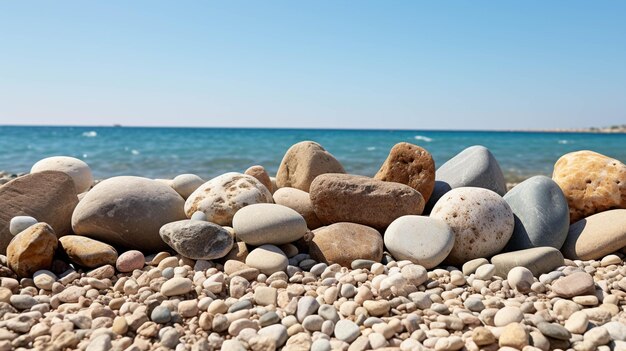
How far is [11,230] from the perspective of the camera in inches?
147

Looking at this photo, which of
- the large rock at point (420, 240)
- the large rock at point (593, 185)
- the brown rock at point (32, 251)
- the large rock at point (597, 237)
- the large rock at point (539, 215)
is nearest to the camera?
the brown rock at point (32, 251)

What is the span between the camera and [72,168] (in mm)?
5680

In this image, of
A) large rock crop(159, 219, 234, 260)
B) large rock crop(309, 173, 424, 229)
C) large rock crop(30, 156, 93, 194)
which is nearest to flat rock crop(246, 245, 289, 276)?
large rock crop(159, 219, 234, 260)

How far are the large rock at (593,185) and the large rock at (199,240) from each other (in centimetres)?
324

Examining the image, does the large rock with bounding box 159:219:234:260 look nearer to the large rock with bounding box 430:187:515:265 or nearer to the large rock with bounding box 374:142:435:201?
the large rock with bounding box 430:187:515:265

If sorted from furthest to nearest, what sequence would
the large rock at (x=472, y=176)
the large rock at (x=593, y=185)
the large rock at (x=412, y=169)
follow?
the large rock at (x=472, y=176)
the large rock at (x=412, y=169)
the large rock at (x=593, y=185)

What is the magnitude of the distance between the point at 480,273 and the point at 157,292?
2.20 meters

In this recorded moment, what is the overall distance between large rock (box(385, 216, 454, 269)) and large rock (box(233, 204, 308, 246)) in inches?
28.8

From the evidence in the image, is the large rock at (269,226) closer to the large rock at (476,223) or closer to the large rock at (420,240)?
the large rock at (420,240)

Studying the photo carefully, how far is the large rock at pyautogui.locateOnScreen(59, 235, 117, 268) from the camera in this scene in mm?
3461

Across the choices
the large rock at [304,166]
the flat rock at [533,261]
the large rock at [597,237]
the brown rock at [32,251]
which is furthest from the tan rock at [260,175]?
the large rock at [597,237]

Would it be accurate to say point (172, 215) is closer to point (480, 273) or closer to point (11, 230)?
point (11, 230)

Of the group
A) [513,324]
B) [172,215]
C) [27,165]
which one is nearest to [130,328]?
[172,215]

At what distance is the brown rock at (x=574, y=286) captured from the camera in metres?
3.05
